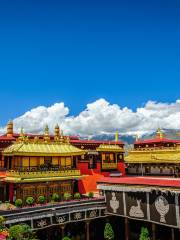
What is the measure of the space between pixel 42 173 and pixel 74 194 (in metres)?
4.79

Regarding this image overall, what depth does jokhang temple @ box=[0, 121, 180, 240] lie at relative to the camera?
28.5 meters

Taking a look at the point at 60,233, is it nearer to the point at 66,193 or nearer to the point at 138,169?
the point at 66,193

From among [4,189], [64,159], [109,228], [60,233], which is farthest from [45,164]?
[109,228]

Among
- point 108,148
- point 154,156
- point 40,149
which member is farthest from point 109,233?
point 154,156

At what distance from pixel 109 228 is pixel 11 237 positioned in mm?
14949

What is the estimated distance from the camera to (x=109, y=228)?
32375 millimetres

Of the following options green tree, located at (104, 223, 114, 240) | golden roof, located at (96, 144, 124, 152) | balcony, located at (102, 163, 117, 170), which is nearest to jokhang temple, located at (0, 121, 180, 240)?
balcony, located at (102, 163, 117, 170)

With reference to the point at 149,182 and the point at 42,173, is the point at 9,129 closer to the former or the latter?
the point at 42,173

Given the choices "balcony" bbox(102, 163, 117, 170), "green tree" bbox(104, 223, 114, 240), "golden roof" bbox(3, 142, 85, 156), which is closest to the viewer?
"green tree" bbox(104, 223, 114, 240)

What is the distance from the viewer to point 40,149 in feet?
120

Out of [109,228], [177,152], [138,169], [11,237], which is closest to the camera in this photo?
[11,237]

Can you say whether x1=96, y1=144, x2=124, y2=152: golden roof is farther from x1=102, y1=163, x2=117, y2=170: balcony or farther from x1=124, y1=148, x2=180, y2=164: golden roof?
x1=124, y1=148, x2=180, y2=164: golden roof

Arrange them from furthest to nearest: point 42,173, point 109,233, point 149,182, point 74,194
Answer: point 74,194 < point 42,173 < point 109,233 < point 149,182

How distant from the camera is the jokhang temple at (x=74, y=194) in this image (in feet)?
93.5
